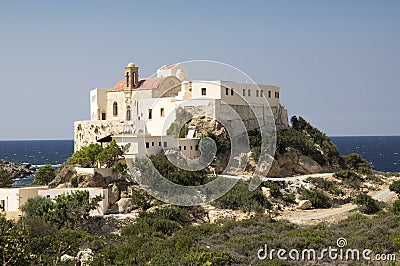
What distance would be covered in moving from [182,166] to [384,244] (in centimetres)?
1848

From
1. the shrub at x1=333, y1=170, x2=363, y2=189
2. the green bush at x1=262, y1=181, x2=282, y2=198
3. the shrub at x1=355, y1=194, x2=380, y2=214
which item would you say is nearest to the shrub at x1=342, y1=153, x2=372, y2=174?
the shrub at x1=333, y1=170, x2=363, y2=189

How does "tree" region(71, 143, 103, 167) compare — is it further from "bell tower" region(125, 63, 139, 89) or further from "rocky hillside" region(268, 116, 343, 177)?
"rocky hillside" region(268, 116, 343, 177)

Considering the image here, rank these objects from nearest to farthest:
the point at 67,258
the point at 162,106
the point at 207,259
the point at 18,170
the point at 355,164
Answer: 1. the point at 207,259
2. the point at 67,258
3. the point at 162,106
4. the point at 355,164
5. the point at 18,170

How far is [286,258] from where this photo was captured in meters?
16.5

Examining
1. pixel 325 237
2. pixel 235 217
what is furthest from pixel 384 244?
pixel 235 217

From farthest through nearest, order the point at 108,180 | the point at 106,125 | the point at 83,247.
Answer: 1. the point at 106,125
2. the point at 108,180
3. the point at 83,247

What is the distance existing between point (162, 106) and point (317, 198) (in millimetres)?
11996

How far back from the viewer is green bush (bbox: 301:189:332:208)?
33125mm

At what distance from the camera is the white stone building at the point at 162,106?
36150 mm

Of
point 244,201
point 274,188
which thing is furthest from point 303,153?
point 244,201

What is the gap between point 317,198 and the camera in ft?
109

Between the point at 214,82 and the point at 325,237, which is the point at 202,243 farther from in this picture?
the point at 214,82

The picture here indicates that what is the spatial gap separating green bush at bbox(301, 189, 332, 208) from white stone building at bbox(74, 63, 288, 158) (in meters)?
7.57

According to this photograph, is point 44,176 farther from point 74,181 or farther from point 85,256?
point 85,256
